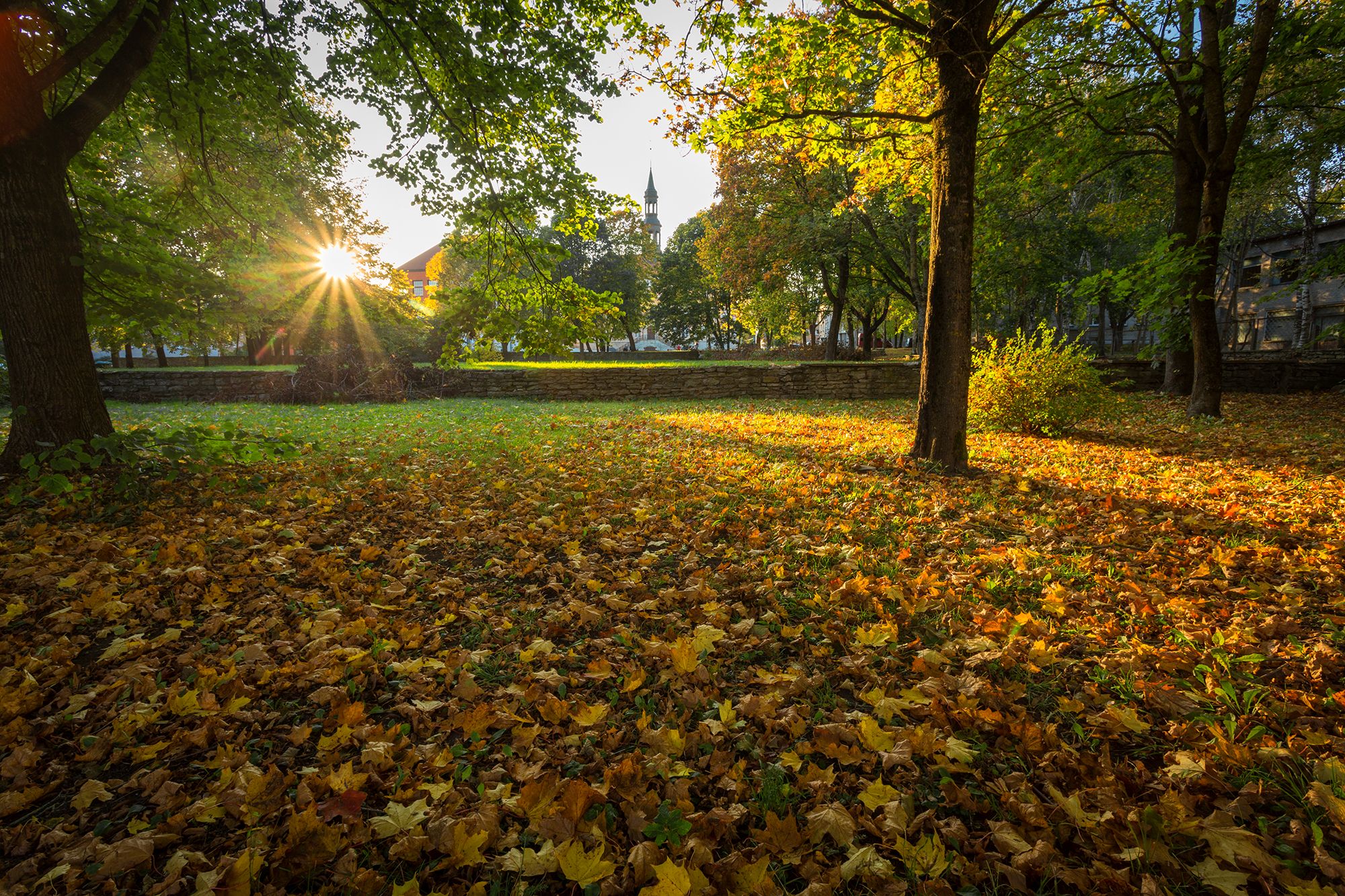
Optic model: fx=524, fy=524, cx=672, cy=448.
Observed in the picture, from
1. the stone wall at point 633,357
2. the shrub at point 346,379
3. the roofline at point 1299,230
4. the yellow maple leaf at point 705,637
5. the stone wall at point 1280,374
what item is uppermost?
the roofline at point 1299,230

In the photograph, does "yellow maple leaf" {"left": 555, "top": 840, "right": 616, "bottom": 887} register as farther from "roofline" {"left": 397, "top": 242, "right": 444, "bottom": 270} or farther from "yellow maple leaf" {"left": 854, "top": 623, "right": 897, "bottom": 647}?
"roofline" {"left": 397, "top": 242, "right": 444, "bottom": 270}

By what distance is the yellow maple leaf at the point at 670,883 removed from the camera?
4.75 ft

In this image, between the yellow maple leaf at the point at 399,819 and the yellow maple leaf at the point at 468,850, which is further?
the yellow maple leaf at the point at 399,819

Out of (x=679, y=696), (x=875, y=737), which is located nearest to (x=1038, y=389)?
(x=875, y=737)

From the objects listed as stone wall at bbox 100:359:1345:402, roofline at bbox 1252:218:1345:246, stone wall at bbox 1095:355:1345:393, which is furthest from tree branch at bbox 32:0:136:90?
roofline at bbox 1252:218:1345:246

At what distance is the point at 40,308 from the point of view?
4.87 metres

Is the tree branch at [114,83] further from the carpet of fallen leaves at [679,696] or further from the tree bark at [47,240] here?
the carpet of fallen leaves at [679,696]

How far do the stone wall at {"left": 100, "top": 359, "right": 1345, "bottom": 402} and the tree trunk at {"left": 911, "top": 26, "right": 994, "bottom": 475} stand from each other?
10046 millimetres

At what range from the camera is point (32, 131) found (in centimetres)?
475

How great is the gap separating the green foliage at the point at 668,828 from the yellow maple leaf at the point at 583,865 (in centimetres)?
16

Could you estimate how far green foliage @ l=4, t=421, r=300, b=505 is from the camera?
4398 mm

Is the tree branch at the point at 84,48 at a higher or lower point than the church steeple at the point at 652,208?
lower

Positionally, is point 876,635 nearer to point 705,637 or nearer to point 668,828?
point 705,637

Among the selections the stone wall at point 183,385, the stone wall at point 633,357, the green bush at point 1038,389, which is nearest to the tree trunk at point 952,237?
the green bush at point 1038,389
